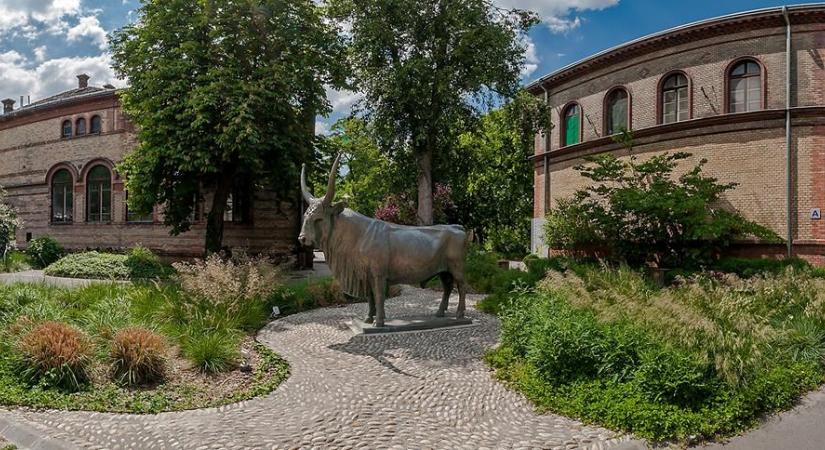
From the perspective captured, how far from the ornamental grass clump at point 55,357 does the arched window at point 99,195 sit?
72.1 feet

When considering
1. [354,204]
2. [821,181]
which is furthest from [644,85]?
[354,204]

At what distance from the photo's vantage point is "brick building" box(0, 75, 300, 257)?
22203 mm

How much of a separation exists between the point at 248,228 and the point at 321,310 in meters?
12.6

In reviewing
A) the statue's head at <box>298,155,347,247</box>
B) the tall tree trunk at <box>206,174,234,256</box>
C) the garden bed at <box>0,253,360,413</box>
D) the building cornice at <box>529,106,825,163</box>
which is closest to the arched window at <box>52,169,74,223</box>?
the tall tree trunk at <box>206,174,234,256</box>

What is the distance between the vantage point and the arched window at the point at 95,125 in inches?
1005

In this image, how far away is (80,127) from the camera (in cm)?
2611

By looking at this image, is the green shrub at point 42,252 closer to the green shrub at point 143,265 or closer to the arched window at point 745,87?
the green shrub at point 143,265

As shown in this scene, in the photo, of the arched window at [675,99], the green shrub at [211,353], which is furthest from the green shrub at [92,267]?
the arched window at [675,99]

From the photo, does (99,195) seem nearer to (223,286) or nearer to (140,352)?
(223,286)

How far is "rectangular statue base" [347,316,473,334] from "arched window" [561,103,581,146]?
1696 cm

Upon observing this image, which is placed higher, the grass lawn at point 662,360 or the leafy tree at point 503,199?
the leafy tree at point 503,199

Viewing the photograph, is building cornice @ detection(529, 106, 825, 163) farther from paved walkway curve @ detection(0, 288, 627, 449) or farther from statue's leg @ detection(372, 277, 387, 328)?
paved walkway curve @ detection(0, 288, 627, 449)

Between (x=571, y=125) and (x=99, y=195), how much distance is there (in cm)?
2502

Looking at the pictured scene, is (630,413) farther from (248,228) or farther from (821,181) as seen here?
(248,228)
